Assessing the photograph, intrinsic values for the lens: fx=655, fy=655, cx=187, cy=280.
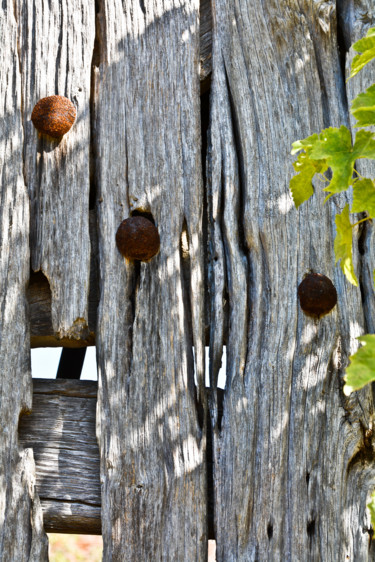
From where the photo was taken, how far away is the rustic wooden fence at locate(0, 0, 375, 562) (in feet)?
6.60

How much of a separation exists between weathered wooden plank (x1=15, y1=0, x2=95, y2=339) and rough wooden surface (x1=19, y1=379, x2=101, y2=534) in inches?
8.0

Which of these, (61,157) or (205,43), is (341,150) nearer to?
(61,157)

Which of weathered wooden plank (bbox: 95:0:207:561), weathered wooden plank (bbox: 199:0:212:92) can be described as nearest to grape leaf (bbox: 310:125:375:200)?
weathered wooden plank (bbox: 95:0:207:561)

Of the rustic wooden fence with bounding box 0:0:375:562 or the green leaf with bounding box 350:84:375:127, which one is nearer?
the green leaf with bounding box 350:84:375:127

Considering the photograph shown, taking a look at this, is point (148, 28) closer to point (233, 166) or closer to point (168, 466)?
point (233, 166)

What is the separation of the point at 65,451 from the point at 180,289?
0.64 meters

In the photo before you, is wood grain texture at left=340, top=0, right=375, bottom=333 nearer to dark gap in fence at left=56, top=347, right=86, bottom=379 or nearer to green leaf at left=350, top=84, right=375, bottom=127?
green leaf at left=350, top=84, right=375, bottom=127

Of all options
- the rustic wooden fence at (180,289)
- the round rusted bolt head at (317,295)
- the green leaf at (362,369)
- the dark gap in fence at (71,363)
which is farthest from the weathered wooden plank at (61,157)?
the green leaf at (362,369)

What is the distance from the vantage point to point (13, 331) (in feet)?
7.00

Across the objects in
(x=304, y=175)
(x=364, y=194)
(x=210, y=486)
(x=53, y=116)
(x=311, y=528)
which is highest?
(x=53, y=116)

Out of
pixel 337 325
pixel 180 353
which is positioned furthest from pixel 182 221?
pixel 337 325

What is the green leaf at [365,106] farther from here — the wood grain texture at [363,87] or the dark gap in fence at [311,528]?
the dark gap in fence at [311,528]

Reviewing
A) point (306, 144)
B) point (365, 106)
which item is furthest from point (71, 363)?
point (365, 106)

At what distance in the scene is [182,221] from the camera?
7.46 feet
